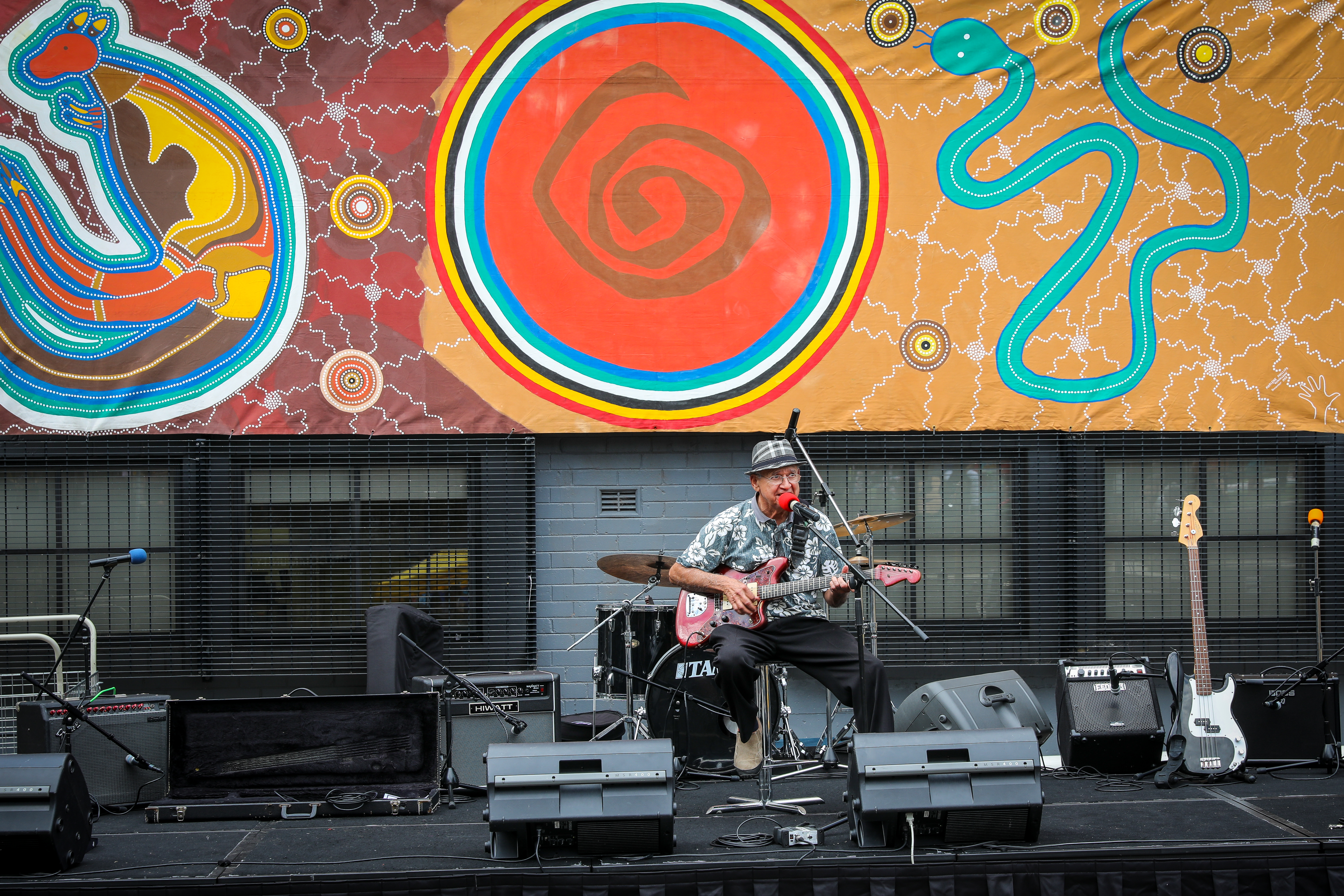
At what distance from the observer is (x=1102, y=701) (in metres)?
4.89

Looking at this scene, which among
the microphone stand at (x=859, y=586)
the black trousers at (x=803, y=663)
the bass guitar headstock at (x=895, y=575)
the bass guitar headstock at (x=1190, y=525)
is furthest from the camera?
the bass guitar headstock at (x=1190, y=525)

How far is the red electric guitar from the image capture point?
13.8 feet

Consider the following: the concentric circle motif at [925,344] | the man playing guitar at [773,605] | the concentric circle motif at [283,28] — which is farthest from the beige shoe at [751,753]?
the concentric circle motif at [283,28]

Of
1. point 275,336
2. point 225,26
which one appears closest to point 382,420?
point 275,336

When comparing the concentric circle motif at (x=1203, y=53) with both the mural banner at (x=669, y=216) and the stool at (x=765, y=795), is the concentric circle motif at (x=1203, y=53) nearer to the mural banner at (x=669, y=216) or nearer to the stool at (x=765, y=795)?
the mural banner at (x=669, y=216)

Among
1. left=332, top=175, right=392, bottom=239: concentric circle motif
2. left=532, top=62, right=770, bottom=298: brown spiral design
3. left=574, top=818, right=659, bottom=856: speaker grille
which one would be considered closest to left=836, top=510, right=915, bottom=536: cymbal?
left=532, top=62, right=770, bottom=298: brown spiral design

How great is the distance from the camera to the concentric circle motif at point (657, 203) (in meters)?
5.62

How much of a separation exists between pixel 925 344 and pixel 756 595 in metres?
2.18

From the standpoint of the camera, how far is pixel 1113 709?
488 cm

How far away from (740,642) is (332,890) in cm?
176

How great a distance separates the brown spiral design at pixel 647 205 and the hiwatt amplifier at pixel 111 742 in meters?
3.14

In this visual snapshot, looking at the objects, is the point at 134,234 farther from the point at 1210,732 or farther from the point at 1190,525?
the point at 1210,732

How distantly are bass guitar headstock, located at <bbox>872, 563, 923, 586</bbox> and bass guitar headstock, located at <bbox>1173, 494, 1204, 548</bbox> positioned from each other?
5.48 ft

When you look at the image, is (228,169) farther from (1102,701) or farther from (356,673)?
(1102,701)
